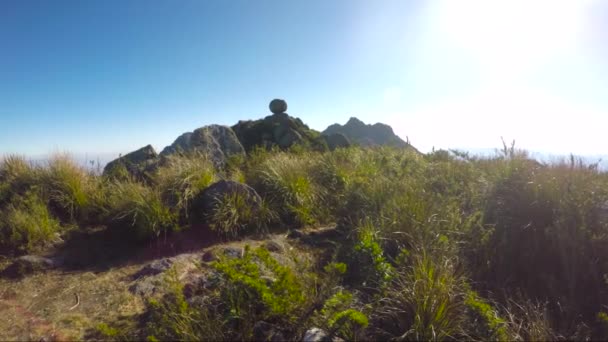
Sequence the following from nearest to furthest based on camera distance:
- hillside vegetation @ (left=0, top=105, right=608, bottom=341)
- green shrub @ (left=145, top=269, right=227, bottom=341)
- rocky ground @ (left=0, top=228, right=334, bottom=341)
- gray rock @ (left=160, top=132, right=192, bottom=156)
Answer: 1. green shrub @ (left=145, top=269, right=227, bottom=341)
2. hillside vegetation @ (left=0, top=105, right=608, bottom=341)
3. rocky ground @ (left=0, top=228, right=334, bottom=341)
4. gray rock @ (left=160, top=132, right=192, bottom=156)

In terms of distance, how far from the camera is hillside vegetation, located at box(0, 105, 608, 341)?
2072 mm

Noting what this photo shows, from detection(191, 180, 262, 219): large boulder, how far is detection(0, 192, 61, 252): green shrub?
1.86 metres

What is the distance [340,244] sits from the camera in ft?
10.3

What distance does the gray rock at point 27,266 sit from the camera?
331 centimetres

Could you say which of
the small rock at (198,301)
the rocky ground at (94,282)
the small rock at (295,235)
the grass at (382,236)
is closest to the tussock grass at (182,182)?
the grass at (382,236)

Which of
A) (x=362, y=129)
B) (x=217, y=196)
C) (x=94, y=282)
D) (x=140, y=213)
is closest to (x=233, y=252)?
(x=217, y=196)

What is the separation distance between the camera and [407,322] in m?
2.14

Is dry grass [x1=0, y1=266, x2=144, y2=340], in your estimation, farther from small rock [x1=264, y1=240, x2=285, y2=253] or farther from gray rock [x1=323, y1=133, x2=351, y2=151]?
gray rock [x1=323, y1=133, x2=351, y2=151]

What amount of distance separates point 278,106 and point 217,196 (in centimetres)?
1497

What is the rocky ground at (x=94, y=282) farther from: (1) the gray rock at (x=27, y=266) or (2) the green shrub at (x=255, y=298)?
(2) the green shrub at (x=255, y=298)

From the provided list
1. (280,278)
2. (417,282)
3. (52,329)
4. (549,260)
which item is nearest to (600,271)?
(549,260)

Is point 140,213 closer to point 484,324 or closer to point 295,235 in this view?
point 295,235

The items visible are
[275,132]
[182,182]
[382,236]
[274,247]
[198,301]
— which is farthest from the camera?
[275,132]

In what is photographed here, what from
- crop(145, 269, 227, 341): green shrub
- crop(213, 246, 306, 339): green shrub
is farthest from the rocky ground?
crop(213, 246, 306, 339): green shrub
